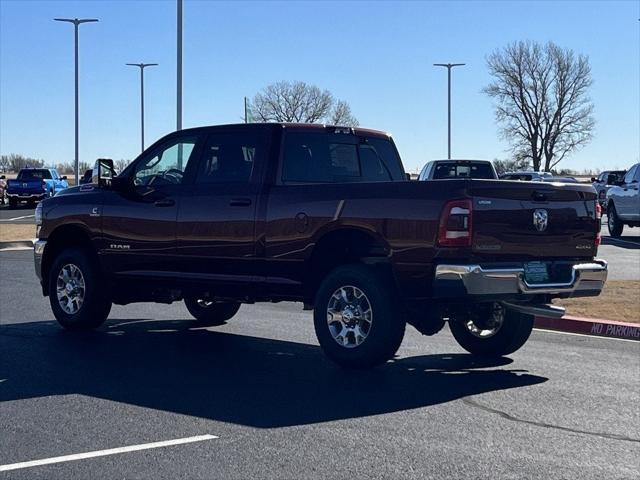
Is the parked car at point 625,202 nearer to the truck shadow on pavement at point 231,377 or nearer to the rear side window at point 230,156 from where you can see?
the truck shadow on pavement at point 231,377

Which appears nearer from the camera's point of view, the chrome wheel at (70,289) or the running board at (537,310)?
the running board at (537,310)

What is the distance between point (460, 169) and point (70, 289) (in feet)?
44.2

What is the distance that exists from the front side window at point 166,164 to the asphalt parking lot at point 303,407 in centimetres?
162

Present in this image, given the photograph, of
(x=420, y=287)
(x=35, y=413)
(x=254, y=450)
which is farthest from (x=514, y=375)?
(x=35, y=413)

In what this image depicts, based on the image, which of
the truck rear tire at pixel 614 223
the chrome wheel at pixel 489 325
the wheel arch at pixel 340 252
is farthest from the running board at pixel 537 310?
the truck rear tire at pixel 614 223

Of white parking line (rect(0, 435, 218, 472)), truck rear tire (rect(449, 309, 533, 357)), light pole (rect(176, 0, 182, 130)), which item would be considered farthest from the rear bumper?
light pole (rect(176, 0, 182, 130))

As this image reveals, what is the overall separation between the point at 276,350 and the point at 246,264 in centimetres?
95

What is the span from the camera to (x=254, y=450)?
6359 millimetres

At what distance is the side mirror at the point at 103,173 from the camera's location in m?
11.0

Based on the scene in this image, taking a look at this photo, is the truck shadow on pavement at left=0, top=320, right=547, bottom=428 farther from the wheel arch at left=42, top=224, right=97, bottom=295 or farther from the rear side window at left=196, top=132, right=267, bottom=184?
the rear side window at left=196, top=132, right=267, bottom=184

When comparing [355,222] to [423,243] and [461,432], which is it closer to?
[423,243]

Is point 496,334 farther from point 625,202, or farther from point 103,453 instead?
point 625,202

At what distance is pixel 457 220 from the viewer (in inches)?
332

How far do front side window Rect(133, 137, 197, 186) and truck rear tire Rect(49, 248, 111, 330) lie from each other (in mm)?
1090
